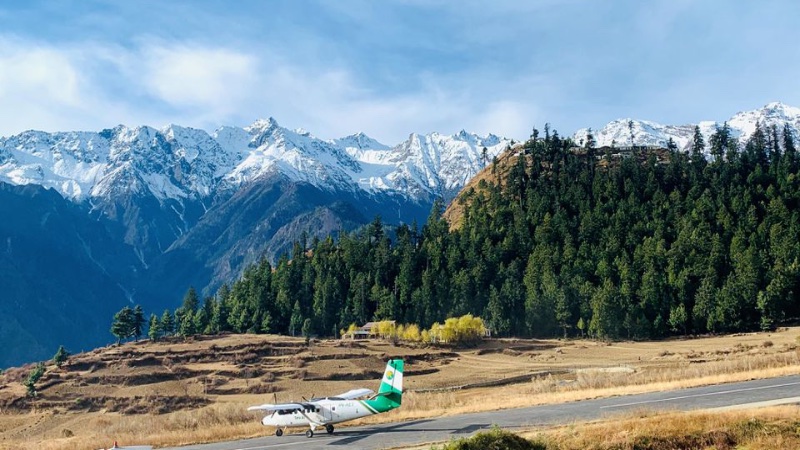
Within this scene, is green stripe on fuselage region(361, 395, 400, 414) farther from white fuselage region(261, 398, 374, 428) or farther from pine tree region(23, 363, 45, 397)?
pine tree region(23, 363, 45, 397)

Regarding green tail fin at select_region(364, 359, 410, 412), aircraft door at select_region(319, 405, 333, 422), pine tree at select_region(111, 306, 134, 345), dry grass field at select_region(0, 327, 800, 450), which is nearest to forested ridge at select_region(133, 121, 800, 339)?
pine tree at select_region(111, 306, 134, 345)

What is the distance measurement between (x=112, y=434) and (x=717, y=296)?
111579 millimetres

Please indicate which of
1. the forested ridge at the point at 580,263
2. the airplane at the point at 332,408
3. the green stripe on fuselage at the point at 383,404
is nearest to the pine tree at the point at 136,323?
the forested ridge at the point at 580,263

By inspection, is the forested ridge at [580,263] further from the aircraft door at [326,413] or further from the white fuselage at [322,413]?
the aircraft door at [326,413]

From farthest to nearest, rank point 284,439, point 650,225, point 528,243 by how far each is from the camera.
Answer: point 528,243 < point 650,225 < point 284,439

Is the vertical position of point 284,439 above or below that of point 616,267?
below

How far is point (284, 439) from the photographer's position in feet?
122

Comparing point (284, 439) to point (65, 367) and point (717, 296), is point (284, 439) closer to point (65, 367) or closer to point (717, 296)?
point (65, 367)

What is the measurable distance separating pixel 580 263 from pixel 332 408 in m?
115

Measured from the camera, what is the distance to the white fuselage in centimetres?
3809

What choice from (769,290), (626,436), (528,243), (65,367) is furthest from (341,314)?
(626,436)

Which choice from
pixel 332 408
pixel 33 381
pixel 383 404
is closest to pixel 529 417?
pixel 383 404

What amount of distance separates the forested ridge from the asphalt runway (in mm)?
87439

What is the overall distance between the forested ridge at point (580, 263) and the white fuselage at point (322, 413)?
9384 centimetres
